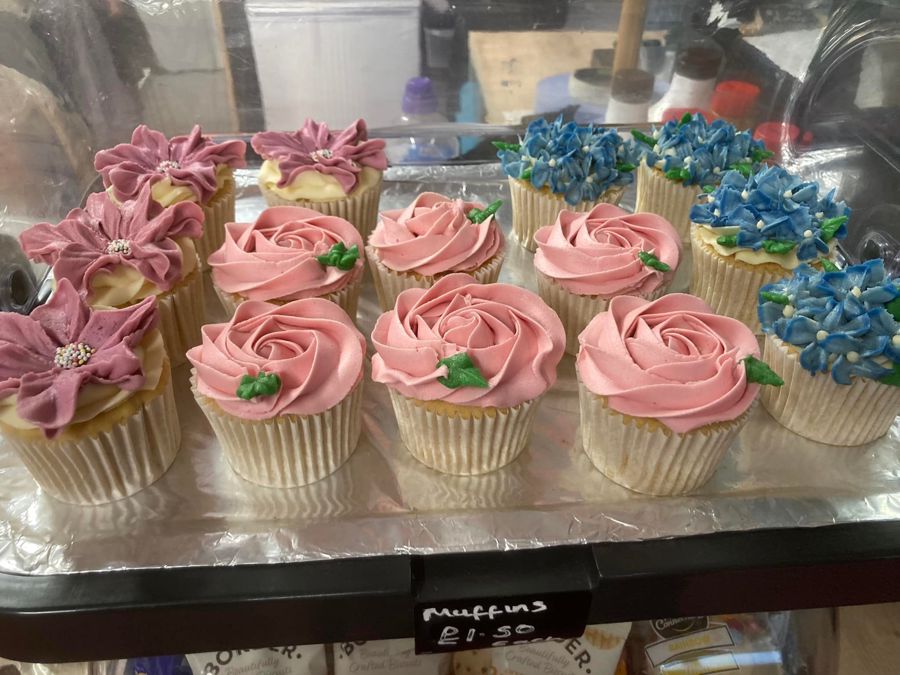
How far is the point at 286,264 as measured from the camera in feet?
7.04

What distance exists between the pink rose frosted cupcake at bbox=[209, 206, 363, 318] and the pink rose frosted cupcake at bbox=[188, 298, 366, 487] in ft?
0.61

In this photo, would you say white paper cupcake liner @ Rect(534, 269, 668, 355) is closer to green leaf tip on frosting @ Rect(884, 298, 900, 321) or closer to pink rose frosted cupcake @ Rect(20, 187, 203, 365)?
green leaf tip on frosting @ Rect(884, 298, 900, 321)

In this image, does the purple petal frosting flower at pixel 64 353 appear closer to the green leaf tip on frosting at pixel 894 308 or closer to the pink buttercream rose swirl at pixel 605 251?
the pink buttercream rose swirl at pixel 605 251

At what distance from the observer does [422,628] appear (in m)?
1.64

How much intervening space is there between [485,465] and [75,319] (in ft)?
3.54

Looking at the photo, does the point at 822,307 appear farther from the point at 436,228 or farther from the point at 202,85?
the point at 202,85

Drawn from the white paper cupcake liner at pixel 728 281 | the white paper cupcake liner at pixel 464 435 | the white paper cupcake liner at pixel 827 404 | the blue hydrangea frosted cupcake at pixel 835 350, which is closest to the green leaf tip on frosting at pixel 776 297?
the blue hydrangea frosted cupcake at pixel 835 350

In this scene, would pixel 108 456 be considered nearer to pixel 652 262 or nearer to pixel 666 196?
pixel 652 262

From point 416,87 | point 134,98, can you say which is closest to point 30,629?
point 134,98

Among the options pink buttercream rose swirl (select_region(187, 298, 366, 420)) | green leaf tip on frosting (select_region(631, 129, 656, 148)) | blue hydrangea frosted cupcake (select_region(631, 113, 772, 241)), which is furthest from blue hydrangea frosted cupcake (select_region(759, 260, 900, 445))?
pink buttercream rose swirl (select_region(187, 298, 366, 420))

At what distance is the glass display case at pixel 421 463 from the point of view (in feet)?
5.36

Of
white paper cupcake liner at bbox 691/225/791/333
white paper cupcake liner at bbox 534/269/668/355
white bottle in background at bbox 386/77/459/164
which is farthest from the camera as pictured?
white bottle in background at bbox 386/77/459/164

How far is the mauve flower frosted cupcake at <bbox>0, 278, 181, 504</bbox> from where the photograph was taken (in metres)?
1.65

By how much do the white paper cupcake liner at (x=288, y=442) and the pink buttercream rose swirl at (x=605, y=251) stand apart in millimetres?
773
